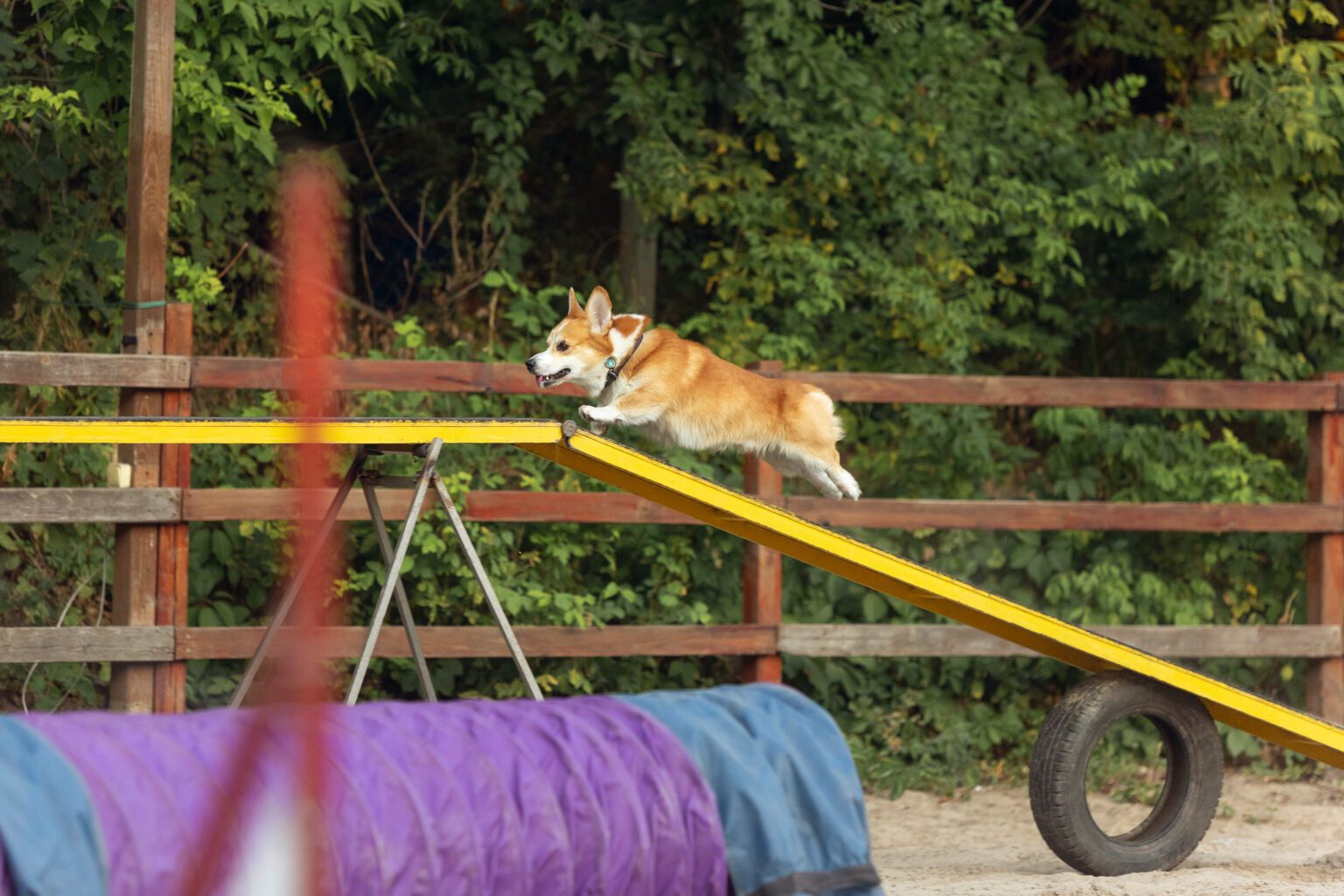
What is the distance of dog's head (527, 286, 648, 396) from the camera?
5.14 m

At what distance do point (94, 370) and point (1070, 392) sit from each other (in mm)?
4114

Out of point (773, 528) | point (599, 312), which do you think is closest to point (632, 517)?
point (599, 312)

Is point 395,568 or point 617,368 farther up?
point 617,368

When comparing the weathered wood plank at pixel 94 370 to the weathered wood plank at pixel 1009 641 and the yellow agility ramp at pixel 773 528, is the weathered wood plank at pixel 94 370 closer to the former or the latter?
the yellow agility ramp at pixel 773 528

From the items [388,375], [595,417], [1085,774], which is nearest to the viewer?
[595,417]

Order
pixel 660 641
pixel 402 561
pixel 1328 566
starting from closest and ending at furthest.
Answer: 1. pixel 402 561
2. pixel 660 641
3. pixel 1328 566

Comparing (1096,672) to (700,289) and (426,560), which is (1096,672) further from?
(700,289)

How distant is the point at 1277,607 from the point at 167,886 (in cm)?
645

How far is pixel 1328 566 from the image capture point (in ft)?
23.1

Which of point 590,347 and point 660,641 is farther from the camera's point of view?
point 660,641

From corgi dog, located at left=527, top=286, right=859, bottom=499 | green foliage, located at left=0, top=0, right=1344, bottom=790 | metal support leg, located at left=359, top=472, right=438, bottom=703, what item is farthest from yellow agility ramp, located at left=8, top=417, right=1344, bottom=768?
green foliage, located at left=0, top=0, right=1344, bottom=790

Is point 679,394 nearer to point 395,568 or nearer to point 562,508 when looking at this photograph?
point 395,568

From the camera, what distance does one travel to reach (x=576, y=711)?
3.64m

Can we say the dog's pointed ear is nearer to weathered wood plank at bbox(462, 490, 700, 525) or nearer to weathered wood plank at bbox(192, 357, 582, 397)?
weathered wood plank at bbox(192, 357, 582, 397)
